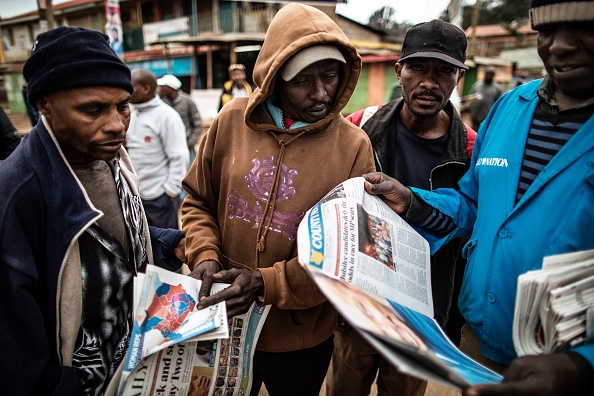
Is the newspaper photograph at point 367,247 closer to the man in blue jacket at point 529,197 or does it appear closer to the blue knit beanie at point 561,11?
the man in blue jacket at point 529,197

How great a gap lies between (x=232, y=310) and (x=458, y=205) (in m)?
0.93

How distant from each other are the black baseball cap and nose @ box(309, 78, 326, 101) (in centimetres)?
59

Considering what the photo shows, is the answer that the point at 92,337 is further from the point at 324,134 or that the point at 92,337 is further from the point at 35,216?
the point at 324,134

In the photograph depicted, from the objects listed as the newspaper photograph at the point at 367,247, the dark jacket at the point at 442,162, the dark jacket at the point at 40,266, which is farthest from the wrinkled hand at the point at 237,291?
the dark jacket at the point at 442,162

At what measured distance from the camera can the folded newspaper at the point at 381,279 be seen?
29.6 inches

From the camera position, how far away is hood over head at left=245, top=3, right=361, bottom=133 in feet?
4.53

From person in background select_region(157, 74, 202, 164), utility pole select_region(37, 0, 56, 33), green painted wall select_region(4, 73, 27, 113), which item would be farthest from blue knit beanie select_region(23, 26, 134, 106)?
green painted wall select_region(4, 73, 27, 113)

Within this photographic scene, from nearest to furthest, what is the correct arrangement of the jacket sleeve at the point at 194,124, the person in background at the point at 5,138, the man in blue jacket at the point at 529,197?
the man in blue jacket at the point at 529,197, the person in background at the point at 5,138, the jacket sleeve at the point at 194,124

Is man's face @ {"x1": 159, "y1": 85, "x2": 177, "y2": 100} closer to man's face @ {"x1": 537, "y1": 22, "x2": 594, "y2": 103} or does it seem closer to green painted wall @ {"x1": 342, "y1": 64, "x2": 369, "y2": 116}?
man's face @ {"x1": 537, "y1": 22, "x2": 594, "y2": 103}

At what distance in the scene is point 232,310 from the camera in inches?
48.8

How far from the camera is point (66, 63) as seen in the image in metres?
1.04

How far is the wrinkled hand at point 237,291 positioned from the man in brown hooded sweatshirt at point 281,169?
0.03 ft

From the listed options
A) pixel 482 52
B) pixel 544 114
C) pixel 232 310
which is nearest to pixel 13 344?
pixel 232 310

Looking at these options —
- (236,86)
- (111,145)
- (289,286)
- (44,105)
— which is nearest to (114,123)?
(111,145)
